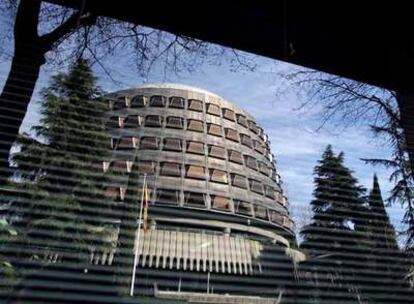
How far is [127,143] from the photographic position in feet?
3.57

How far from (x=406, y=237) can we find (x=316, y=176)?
0.95 feet

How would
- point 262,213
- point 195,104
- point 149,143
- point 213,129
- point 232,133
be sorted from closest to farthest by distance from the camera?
point 149,143
point 262,213
point 195,104
point 213,129
point 232,133

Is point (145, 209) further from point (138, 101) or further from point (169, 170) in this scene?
point (138, 101)

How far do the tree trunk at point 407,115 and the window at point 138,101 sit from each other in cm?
74

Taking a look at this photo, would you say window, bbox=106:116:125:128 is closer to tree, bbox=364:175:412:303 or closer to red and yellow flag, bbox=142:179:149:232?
red and yellow flag, bbox=142:179:149:232

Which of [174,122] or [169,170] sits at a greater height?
[174,122]

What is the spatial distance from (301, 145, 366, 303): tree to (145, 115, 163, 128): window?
0.49m

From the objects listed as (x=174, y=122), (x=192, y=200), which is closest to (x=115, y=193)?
(x=192, y=200)

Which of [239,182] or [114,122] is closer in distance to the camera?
[114,122]

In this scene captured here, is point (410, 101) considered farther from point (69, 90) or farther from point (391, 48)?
point (69, 90)

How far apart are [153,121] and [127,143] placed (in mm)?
411

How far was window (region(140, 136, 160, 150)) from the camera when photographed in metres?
1.09

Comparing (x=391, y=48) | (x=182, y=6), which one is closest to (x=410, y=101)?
(x=391, y=48)

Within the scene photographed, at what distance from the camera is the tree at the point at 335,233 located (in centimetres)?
107
